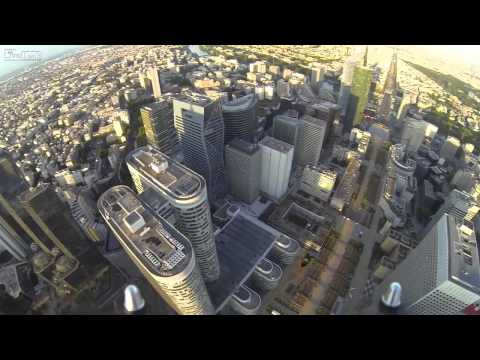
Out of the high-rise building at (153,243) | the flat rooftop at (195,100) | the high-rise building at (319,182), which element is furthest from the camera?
the high-rise building at (319,182)

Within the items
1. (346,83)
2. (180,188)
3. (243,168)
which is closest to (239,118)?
(243,168)

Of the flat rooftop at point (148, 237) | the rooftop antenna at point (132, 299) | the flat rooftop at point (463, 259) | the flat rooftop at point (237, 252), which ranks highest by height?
the rooftop antenna at point (132, 299)

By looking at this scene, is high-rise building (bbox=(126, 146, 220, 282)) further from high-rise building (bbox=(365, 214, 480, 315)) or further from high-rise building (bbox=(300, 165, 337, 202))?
high-rise building (bbox=(300, 165, 337, 202))

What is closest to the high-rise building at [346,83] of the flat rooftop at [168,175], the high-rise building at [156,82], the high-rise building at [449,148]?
the high-rise building at [449,148]

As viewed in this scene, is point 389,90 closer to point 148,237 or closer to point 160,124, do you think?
point 160,124

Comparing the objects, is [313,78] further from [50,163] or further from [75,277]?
[75,277]

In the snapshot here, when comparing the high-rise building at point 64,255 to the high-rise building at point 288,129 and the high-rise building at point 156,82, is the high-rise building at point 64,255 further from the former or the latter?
the high-rise building at point 156,82

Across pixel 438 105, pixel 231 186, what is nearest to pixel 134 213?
pixel 231 186

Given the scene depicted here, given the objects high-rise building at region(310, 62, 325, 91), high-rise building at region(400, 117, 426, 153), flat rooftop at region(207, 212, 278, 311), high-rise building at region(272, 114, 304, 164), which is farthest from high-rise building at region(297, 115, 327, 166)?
high-rise building at region(310, 62, 325, 91)
